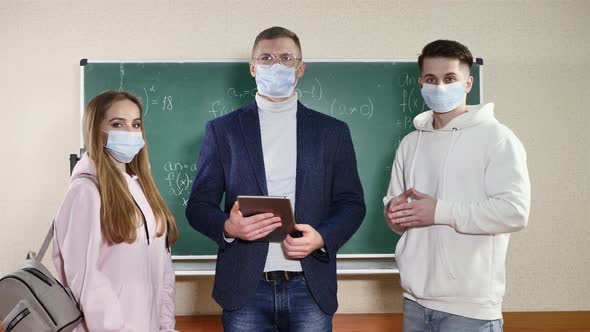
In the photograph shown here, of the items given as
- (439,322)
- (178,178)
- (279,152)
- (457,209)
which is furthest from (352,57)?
(439,322)

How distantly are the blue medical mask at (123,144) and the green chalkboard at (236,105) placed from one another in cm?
169

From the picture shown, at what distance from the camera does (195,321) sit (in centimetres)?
368

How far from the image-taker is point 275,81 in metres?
1.97

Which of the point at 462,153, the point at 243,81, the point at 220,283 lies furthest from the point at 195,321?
the point at 462,153

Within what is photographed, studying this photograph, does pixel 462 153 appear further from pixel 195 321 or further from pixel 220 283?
pixel 195 321

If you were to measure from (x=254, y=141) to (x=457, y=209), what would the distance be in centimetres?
73

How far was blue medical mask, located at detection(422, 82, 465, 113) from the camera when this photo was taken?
202 cm

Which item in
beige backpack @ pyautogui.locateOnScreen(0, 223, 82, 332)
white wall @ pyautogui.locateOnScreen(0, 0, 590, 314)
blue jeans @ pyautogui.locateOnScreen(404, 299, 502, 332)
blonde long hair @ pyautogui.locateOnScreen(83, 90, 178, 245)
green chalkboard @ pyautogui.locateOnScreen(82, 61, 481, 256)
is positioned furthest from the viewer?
white wall @ pyautogui.locateOnScreen(0, 0, 590, 314)

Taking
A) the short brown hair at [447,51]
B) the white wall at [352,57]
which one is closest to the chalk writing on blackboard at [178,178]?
the white wall at [352,57]

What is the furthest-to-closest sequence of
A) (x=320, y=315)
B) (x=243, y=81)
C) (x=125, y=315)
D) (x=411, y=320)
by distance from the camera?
(x=243, y=81) → (x=411, y=320) → (x=320, y=315) → (x=125, y=315)

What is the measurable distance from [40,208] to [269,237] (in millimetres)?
2638

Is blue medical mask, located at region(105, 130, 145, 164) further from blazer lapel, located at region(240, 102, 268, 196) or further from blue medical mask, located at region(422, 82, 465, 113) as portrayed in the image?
blue medical mask, located at region(422, 82, 465, 113)

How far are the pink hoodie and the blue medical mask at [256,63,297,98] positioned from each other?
60 cm

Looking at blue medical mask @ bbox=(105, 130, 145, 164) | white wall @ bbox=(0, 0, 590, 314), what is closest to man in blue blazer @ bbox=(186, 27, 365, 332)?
blue medical mask @ bbox=(105, 130, 145, 164)
